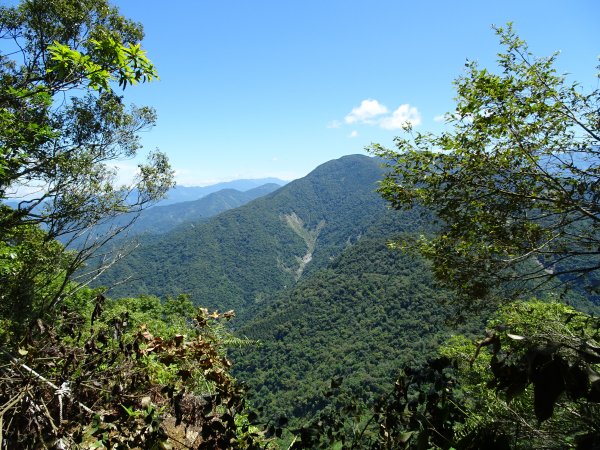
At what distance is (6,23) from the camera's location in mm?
8852

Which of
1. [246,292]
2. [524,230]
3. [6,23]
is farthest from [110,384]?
[246,292]

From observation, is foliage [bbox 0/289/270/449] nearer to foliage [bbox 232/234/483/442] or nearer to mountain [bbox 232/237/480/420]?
foliage [bbox 232/234/483/442]

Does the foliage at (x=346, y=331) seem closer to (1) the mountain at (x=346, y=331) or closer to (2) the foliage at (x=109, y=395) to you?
(1) the mountain at (x=346, y=331)

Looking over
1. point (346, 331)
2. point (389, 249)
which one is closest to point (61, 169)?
point (389, 249)

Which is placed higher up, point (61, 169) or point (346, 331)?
point (61, 169)

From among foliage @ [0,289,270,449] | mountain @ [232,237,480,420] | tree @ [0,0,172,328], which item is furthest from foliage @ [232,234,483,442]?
foliage @ [0,289,270,449]

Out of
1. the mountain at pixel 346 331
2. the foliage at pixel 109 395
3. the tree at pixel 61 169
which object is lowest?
the mountain at pixel 346 331

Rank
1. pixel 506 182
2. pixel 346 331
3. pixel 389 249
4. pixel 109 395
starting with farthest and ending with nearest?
pixel 346 331 → pixel 389 249 → pixel 506 182 → pixel 109 395

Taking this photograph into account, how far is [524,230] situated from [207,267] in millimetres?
199209

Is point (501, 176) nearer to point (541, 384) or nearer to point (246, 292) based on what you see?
point (541, 384)

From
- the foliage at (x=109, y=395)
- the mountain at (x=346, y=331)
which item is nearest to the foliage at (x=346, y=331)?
the mountain at (x=346, y=331)

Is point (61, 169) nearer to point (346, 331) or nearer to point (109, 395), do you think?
point (109, 395)

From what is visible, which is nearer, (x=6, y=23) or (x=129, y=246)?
A: (x=6, y=23)

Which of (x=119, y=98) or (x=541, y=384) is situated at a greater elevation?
(x=119, y=98)
